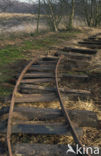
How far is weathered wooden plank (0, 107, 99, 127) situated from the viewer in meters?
4.37

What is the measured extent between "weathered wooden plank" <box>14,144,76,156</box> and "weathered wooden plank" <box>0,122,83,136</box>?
0.35m

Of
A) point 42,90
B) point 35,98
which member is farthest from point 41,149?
point 42,90

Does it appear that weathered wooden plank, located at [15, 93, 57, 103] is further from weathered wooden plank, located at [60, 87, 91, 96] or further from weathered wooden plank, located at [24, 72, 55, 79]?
weathered wooden plank, located at [24, 72, 55, 79]

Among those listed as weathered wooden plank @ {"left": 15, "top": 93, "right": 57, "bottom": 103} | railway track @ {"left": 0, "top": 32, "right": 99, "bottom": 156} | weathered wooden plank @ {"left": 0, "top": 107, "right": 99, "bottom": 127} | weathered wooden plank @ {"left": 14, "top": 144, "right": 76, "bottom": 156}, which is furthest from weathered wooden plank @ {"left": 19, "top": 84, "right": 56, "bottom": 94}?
weathered wooden plank @ {"left": 14, "top": 144, "right": 76, "bottom": 156}

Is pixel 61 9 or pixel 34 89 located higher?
pixel 61 9

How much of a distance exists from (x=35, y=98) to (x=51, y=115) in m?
0.99

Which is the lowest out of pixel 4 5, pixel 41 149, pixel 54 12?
pixel 41 149

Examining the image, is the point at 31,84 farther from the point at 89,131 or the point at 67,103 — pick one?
the point at 89,131

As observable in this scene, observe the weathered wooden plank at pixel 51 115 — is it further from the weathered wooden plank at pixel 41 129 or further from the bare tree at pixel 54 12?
the bare tree at pixel 54 12

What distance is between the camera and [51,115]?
4.50 metres

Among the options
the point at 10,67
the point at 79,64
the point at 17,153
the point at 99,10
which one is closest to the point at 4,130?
the point at 17,153

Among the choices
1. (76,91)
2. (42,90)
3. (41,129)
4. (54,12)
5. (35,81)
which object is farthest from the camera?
(54,12)

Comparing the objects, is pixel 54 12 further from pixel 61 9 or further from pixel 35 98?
pixel 35 98

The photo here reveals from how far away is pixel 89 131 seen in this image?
4195 millimetres
